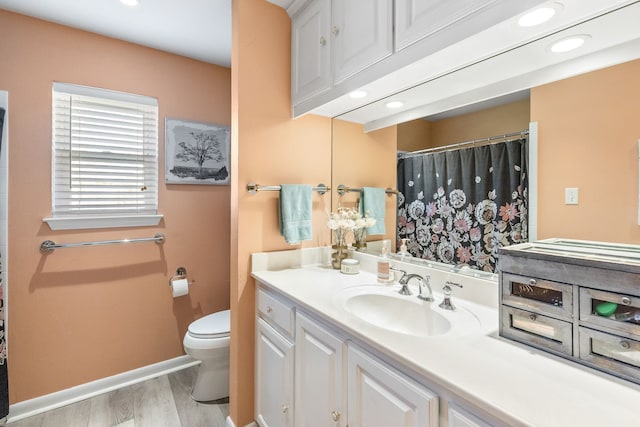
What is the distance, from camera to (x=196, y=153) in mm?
2383

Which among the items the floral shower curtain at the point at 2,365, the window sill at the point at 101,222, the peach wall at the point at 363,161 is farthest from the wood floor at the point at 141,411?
the peach wall at the point at 363,161

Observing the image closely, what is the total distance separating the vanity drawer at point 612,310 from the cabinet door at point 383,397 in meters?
0.42

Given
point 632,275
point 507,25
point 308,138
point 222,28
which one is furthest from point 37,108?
point 632,275

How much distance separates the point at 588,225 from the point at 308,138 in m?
1.39

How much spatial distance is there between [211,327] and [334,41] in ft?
6.15

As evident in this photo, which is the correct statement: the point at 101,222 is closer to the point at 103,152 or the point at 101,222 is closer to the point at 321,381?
the point at 103,152

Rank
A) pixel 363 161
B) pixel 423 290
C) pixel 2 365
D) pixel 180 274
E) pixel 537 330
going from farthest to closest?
pixel 180 274
pixel 363 161
pixel 2 365
pixel 423 290
pixel 537 330

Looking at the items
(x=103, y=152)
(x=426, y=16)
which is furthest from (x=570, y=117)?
(x=103, y=152)

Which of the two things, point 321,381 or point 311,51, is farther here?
point 311,51

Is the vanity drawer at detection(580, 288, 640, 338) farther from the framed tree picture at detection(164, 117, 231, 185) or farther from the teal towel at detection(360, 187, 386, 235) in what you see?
the framed tree picture at detection(164, 117, 231, 185)

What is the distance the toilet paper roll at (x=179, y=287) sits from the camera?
7.27 ft

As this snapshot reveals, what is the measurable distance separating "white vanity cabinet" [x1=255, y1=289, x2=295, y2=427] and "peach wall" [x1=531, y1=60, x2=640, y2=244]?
43.2 inches

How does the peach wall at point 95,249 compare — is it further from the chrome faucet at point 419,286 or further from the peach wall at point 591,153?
the peach wall at point 591,153

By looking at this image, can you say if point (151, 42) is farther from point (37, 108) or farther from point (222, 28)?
point (37, 108)
